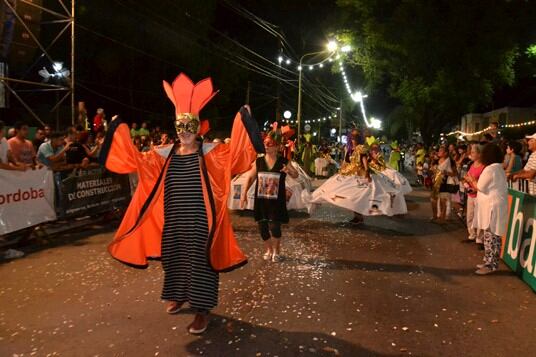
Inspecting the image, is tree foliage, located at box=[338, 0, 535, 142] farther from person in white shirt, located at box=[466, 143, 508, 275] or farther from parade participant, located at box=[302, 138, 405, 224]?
person in white shirt, located at box=[466, 143, 508, 275]

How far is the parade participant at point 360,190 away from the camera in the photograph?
10.1 meters

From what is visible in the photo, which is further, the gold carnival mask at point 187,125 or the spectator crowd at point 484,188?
the spectator crowd at point 484,188

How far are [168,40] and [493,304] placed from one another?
1087 inches

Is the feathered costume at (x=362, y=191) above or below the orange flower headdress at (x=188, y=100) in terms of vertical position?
below

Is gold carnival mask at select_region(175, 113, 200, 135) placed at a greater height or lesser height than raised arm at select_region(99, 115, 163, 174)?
greater

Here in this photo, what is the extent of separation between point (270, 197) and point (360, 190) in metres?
3.54

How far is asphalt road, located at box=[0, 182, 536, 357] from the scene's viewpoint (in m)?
4.26

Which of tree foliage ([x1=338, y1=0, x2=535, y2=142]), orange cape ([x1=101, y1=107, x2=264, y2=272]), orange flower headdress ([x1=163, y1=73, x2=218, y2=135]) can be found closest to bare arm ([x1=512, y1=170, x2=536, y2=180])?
orange cape ([x1=101, y1=107, x2=264, y2=272])

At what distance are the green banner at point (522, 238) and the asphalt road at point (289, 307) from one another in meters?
0.16

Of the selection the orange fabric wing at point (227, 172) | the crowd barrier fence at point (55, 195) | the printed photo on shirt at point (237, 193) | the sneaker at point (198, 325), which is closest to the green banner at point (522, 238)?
the orange fabric wing at point (227, 172)

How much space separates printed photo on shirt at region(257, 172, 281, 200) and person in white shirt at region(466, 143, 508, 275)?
8.92 feet

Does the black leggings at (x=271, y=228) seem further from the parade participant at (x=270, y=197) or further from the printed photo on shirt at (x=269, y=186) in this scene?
the printed photo on shirt at (x=269, y=186)

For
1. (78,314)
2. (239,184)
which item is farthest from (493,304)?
(239,184)

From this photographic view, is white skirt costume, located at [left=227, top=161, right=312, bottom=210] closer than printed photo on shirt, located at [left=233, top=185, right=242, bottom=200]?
Yes
